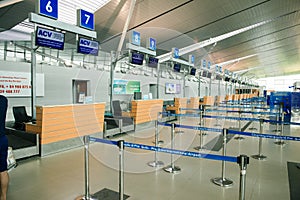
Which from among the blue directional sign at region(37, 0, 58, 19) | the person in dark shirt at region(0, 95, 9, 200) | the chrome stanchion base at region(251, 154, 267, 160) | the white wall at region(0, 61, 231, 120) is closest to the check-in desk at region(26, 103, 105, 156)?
the person in dark shirt at region(0, 95, 9, 200)

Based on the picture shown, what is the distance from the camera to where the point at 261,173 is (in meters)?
3.46

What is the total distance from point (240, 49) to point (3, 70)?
16.1 metres

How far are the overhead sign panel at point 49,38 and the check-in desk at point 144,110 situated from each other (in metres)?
3.01

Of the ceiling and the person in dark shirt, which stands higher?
the ceiling

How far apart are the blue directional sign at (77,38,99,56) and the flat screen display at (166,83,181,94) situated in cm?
938

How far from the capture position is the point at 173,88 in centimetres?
1559

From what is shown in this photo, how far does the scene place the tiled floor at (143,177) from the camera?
269 cm

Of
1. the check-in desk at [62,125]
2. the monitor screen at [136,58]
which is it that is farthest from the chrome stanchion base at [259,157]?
the monitor screen at [136,58]

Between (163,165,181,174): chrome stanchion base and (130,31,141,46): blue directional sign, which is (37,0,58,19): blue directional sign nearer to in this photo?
(130,31,141,46): blue directional sign

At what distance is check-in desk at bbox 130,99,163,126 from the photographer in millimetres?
6977

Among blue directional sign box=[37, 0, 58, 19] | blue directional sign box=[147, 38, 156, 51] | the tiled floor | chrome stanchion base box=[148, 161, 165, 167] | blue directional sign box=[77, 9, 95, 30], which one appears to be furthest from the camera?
blue directional sign box=[147, 38, 156, 51]

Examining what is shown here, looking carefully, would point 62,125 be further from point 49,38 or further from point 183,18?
point 183,18

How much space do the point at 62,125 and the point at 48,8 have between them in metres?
2.64

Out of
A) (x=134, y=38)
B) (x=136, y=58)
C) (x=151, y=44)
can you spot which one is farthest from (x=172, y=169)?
(x=151, y=44)
